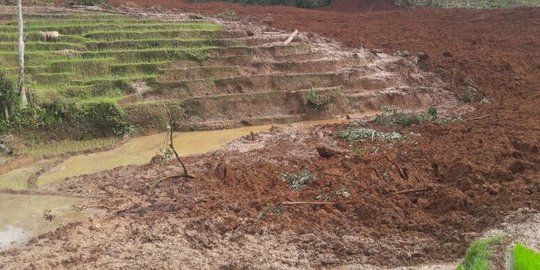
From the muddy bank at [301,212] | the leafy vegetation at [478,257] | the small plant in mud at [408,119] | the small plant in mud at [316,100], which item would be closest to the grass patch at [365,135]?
the small plant in mud at [408,119]

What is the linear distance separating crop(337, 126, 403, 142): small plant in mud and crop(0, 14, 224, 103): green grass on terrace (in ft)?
17.7

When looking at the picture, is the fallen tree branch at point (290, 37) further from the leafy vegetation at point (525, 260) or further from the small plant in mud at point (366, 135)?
the leafy vegetation at point (525, 260)

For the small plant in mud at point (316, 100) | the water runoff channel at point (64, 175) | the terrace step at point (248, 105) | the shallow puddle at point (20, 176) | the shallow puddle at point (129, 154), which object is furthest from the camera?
the small plant in mud at point (316, 100)

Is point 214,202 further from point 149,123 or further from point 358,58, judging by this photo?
point 358,58

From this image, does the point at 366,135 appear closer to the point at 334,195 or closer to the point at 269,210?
the point at 334,195

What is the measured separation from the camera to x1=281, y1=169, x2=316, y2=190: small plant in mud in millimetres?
9070

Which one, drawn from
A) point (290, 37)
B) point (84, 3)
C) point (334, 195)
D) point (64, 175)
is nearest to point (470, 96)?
point (290, 37)

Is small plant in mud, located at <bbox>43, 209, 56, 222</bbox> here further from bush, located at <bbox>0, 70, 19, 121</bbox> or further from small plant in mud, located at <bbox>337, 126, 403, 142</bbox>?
small plant in mud, located at <bbox>337, 126, 403, 142</bbox>

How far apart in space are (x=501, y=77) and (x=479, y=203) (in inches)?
390

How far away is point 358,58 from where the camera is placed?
17.1 metres

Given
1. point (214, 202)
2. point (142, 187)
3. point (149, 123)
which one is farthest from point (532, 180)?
point (149, 123)

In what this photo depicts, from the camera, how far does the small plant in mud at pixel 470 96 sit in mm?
15555

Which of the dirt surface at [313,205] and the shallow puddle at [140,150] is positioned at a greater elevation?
the dirt surface at [313,205]

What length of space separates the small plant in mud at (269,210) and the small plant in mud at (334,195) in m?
0.67
